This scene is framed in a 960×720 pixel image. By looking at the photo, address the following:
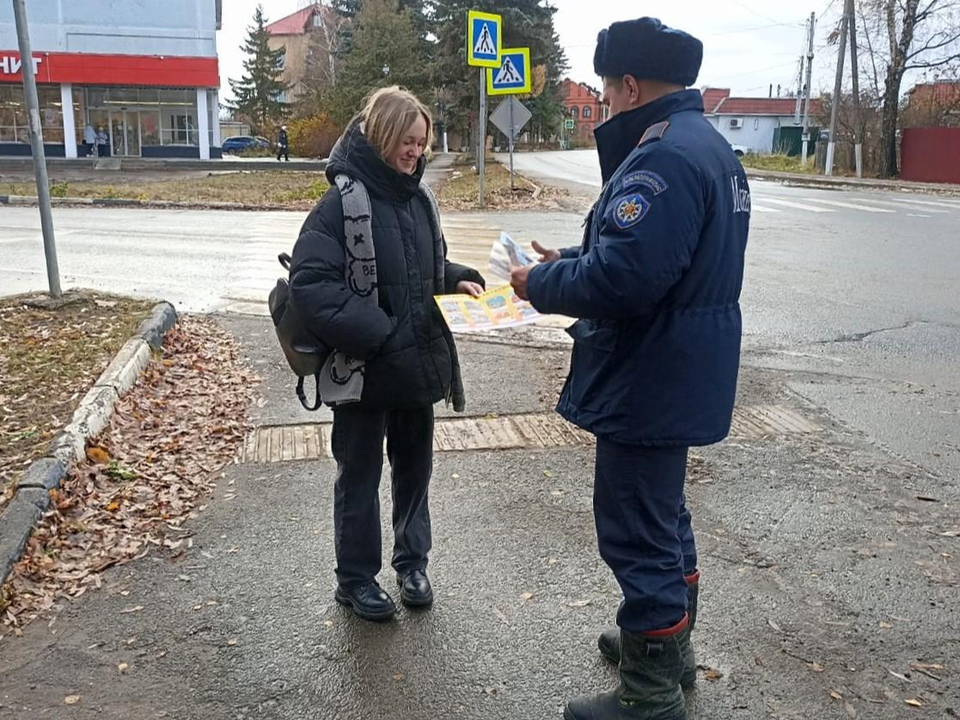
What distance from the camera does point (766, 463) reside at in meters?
4.87

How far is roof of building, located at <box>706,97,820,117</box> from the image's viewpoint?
86.9m

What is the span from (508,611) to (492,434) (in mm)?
2023

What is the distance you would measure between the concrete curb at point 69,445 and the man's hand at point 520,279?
2408 millimetres

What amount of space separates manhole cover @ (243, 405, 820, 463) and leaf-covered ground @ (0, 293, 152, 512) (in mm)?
1159

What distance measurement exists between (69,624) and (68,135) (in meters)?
43.0

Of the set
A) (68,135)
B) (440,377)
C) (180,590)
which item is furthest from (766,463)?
(68,135)

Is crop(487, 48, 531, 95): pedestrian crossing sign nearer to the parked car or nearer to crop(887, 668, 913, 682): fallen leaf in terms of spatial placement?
crop(887, 668, 913, 682): fallen leaf

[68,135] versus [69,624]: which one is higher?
[68,135]

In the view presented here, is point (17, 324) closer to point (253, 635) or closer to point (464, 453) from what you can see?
point (464, 453)

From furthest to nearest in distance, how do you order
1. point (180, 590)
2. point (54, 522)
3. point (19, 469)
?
point (19, 469) < point (54, 522) < point (180, 590)

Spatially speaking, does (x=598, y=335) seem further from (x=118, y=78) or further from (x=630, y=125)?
(x=118, y=78)

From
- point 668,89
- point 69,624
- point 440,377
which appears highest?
point 668,89

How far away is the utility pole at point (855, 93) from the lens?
35688mm

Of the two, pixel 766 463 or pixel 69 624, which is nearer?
pixel 69 624
